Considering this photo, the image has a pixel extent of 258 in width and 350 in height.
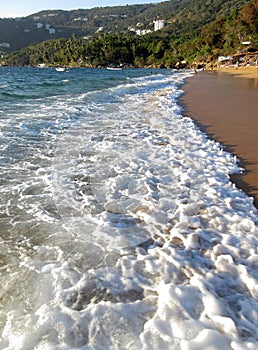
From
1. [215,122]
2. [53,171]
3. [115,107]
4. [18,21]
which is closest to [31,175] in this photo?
[53,171]

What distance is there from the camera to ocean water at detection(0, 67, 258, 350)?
7.50ft

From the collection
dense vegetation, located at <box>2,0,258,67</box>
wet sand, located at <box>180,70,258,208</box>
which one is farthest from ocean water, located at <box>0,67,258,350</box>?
dense vegetation, located at <box>2,0,258,67</box>

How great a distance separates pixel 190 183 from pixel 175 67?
9157 centimetres

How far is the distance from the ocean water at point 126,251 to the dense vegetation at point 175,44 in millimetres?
71336

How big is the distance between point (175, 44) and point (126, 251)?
115864 millimetres

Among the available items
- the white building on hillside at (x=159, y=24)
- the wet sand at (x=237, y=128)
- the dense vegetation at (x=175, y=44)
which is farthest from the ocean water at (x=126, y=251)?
the white building on hillside at (x=159, y=24)

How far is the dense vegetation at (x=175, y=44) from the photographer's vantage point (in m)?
72.7

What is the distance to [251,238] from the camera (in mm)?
3398

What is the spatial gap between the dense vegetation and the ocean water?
71.3m

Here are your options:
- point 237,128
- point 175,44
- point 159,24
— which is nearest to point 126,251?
point 237,128

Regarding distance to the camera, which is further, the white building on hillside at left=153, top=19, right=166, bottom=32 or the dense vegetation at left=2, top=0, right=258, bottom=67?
the white building on hillside at left=153, top=19, right=166, bottom=32

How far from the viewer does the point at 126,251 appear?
10.8ft

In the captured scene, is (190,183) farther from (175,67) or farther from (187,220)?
(175,67)

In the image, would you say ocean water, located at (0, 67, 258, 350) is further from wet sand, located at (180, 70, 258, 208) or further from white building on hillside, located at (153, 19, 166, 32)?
white building on hillside, located at (153, 19, 166, 32)
